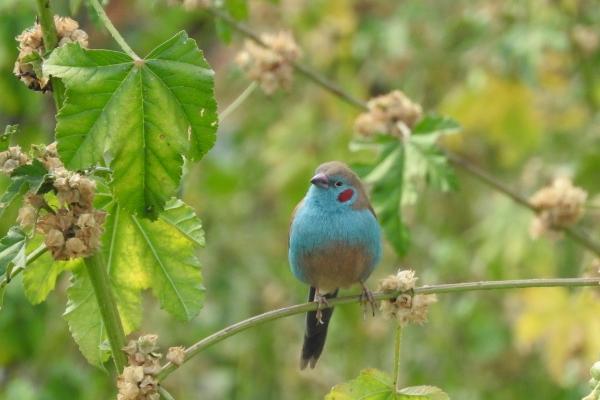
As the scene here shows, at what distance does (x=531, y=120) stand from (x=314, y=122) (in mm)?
1141

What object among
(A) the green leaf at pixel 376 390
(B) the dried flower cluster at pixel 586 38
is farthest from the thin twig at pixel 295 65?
(B) the dried flower cluster at pixel 586 38

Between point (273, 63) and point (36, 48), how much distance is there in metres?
1.21

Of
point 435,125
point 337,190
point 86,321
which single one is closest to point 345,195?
point 337,190

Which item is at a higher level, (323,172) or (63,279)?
(63,279)

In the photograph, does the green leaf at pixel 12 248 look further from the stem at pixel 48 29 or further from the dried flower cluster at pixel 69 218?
the stem at pixel 48 29

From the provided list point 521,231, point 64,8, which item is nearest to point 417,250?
point 521,231

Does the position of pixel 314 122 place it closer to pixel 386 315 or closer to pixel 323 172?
pixel 323 172

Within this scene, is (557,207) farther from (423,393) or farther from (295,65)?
(423,393)

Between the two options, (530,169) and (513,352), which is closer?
(530,169)

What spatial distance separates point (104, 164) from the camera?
2090mm

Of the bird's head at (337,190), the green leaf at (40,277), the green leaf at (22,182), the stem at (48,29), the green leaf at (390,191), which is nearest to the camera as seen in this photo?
the green leaf at (22,182)

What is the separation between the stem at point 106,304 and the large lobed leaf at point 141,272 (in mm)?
230

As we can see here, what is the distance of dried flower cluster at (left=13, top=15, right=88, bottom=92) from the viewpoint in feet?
6.53

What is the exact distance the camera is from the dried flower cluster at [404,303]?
7.25 ft
